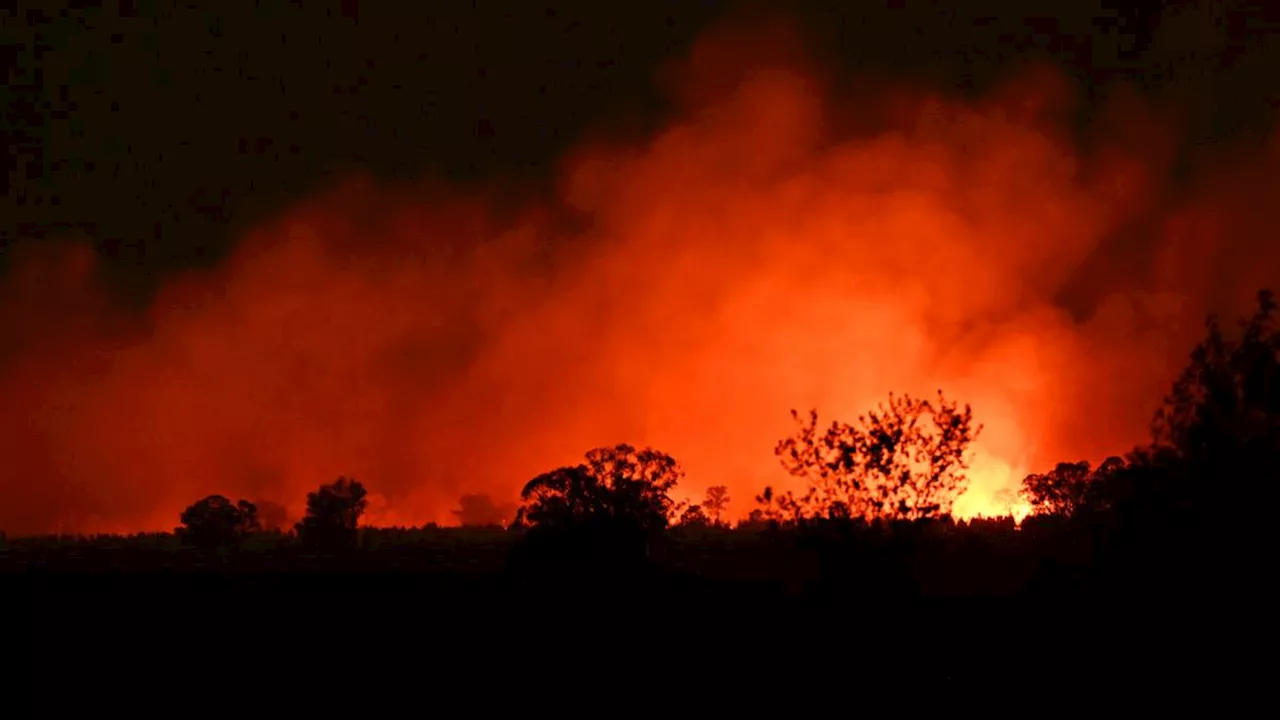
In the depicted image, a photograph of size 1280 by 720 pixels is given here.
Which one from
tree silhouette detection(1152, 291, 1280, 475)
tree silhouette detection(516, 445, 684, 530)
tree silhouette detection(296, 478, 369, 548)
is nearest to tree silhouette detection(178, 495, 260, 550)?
tree silhouette detection(296, 478, 369, 548)

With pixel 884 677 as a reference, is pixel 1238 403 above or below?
above

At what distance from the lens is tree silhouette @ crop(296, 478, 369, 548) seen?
140 meters

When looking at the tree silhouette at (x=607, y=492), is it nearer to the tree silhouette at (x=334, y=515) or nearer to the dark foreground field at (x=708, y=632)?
Answer: the dark foreground field at (x=708, y=632)

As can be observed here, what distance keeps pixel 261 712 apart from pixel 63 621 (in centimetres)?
1549

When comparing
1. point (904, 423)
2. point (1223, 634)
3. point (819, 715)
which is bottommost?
point (819, 715)

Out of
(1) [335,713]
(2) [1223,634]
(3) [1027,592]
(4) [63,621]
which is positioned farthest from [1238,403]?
(4) [63,621]

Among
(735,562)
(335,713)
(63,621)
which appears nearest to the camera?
(335,713)

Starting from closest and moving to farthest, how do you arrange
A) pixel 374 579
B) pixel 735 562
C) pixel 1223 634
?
pixel 1223 634, pixel 374 579, pixel 735 562

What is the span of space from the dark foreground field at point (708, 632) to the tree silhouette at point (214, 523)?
109 meters

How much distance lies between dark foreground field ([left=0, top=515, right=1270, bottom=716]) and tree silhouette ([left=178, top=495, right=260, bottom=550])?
357 ft

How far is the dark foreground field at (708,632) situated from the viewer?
2825 cm

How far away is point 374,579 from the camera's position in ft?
158

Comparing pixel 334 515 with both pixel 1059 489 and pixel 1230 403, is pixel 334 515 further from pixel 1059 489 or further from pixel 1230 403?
pixel 1230 403

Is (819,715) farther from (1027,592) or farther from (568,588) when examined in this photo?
(1027,592)
